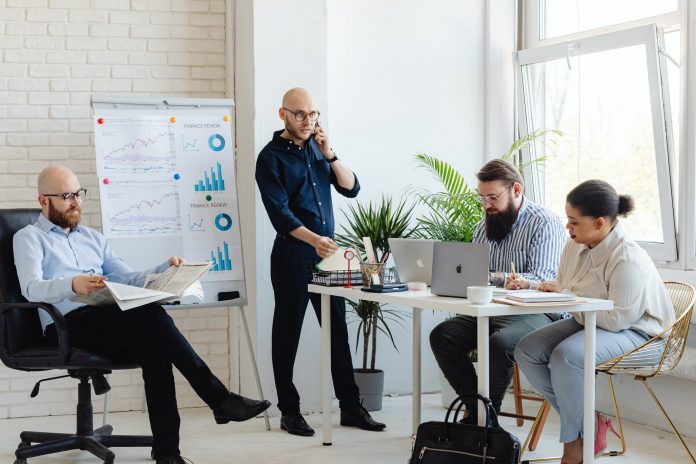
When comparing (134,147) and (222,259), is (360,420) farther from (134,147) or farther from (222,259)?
(134,147)

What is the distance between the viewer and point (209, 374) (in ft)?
13.1

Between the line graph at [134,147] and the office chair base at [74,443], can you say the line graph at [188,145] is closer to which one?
the line graph at [134,147]

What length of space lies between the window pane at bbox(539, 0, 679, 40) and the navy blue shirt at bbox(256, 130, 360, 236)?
187 centimetres

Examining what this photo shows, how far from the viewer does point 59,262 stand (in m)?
4.12

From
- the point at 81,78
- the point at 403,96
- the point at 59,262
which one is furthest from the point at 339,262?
the point at 81,78

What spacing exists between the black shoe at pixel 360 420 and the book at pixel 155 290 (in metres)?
1.18

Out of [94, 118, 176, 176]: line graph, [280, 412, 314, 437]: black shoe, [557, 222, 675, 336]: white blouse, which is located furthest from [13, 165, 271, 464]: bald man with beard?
[557, 222, 675, 336]: white blouse

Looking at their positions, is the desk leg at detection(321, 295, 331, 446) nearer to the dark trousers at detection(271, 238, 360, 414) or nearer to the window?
the dark trousers at detection(271, 238, 360, 414)

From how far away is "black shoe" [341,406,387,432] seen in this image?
4793 mm

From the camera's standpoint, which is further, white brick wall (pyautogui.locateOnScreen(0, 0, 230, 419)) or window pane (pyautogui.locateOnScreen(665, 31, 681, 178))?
white brick wall (pyautogui.locateOnScreen(0, 0, 230, 419))

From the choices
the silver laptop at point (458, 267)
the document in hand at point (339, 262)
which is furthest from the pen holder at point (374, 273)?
the silver laptop at point (458, 267)

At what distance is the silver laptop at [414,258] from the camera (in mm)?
3939

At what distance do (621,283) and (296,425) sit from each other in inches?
73.0

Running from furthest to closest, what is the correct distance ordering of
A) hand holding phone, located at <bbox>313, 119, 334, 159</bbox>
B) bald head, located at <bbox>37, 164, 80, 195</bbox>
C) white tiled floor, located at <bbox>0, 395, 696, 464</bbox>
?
hand holding phone, located at <bbox>313, 119, 334, 159</bbox> → white tiled floor, located at <bbox>0, 395, 696, 464</bbox> → bald head, located at <bbox>37, 164, 80, 195</bbox>
